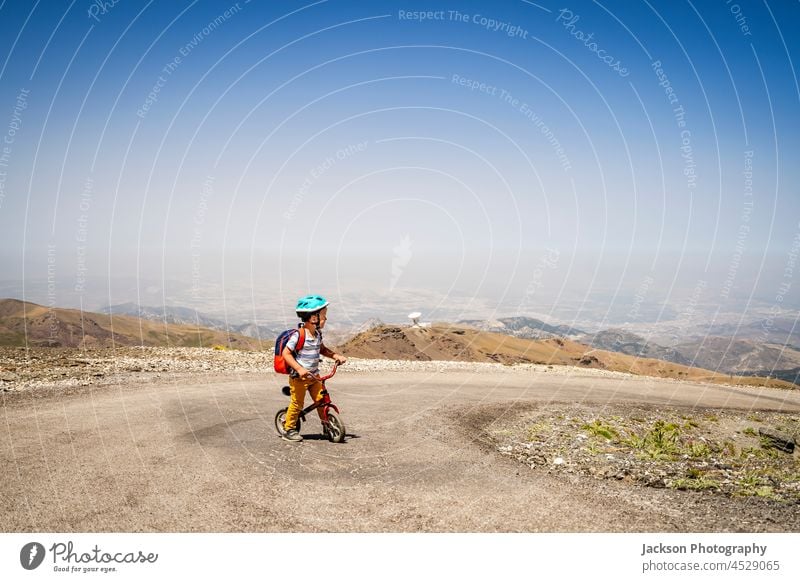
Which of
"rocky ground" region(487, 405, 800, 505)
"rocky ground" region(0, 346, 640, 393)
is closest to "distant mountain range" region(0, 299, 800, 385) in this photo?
"rocky ground" region(0, 346, 640, 393)

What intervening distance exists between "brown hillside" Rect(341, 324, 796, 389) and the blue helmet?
20.9 meters

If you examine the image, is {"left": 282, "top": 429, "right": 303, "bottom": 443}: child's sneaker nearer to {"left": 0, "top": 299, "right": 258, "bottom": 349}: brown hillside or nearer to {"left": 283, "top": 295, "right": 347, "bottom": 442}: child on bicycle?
{"left": 283, "top": 295, "right": 347, "bottom": 442}: child on bicycle

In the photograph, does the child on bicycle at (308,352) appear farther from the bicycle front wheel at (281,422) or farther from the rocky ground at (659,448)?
the rocky ground at (659,448)

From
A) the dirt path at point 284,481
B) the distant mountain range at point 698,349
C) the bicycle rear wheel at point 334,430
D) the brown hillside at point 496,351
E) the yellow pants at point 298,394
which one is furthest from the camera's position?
the distant mountain range at point 698,349

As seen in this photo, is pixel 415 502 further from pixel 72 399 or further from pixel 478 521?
pixel 72 399

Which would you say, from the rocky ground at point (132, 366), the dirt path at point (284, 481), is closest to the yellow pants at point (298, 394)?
the dirt path at point (284, 481)

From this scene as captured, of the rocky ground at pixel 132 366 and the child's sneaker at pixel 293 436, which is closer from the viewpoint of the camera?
the child's sneaker at pixel 293 436

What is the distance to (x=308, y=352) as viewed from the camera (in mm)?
9711

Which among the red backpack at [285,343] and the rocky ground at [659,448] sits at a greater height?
the red backpack at [285,343]

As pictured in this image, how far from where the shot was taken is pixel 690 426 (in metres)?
15.3

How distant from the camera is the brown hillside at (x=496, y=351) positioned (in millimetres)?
31828

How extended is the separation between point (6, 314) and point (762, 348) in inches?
3879

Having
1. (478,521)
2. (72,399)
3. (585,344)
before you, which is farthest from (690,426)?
(585,344)
